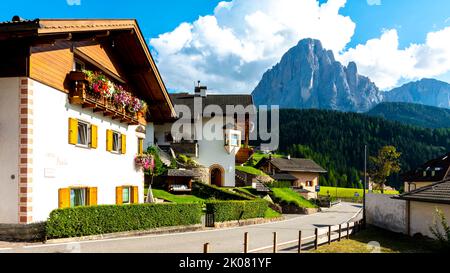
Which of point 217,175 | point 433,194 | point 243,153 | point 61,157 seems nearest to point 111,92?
point 61,157

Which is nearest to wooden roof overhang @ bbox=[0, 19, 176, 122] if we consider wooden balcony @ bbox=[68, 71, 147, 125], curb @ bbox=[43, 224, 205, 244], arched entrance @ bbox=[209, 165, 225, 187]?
wooden balcony @ bbox=[68, 71, 147, 125]

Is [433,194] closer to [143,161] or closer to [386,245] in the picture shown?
[386,245]

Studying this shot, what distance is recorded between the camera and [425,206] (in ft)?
73.8

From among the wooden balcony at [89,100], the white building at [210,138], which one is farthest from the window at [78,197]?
the white building at [210,138]

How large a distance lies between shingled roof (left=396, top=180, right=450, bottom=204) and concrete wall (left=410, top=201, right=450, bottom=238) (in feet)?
1.31

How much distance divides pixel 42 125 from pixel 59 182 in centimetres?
246

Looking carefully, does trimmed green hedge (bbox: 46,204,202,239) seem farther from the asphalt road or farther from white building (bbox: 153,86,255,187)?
white building (bbox: 153,86,255,187)

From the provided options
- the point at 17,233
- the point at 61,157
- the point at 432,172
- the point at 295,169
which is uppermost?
the point at 61,157

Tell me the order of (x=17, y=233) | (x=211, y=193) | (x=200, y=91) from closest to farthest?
(x=17, y=233), (x=211, y=193), (x=200, y=91)

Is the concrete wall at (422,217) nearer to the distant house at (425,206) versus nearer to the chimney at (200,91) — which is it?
the distant house at (425,206)

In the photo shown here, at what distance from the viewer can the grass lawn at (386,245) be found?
1670 cm

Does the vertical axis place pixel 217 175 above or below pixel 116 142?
below

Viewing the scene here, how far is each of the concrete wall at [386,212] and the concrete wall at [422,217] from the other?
104cm

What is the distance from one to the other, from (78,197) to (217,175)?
28.7 metres
